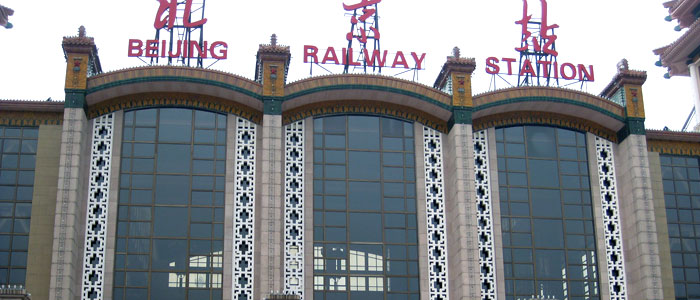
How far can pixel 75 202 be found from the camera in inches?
1638

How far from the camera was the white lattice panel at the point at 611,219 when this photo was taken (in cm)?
4494

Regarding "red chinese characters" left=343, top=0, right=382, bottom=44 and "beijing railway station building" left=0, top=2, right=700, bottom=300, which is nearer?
"beijing railway station building" left=0, top=2, right=700, bottom=300

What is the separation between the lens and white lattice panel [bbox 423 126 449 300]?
143 ft

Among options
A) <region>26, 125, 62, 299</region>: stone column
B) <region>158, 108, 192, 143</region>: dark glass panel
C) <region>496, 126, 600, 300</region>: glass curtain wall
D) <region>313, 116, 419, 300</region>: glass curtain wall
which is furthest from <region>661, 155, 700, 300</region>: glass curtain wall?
<region>26, 125, 62, 299</region>: stone column

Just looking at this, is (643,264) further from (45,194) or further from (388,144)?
(45,194)

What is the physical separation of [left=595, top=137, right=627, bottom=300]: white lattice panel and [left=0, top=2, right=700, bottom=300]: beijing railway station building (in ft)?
0.26

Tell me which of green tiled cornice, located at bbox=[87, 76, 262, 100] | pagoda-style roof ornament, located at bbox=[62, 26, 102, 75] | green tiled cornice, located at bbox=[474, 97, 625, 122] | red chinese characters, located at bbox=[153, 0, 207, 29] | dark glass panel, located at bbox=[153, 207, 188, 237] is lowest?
dark glass panel, located at bbox=[153, 207, 188, 237]

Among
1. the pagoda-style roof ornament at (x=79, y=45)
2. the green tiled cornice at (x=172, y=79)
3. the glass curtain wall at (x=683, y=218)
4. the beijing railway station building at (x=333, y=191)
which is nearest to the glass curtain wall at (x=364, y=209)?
the beijing railway station building at (x=333, y=191)

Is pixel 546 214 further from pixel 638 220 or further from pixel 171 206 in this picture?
pixel 171 206

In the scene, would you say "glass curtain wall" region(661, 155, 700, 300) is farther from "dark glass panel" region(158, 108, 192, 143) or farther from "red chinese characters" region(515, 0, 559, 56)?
"dark glass panel" region(158, 108, 192, 143)

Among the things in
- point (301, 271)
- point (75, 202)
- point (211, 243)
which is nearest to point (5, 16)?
point (75, 202)

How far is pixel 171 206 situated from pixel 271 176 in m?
4.51

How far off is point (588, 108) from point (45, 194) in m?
24.9

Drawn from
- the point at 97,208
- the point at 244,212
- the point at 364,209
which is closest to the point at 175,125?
the point at 97,208
